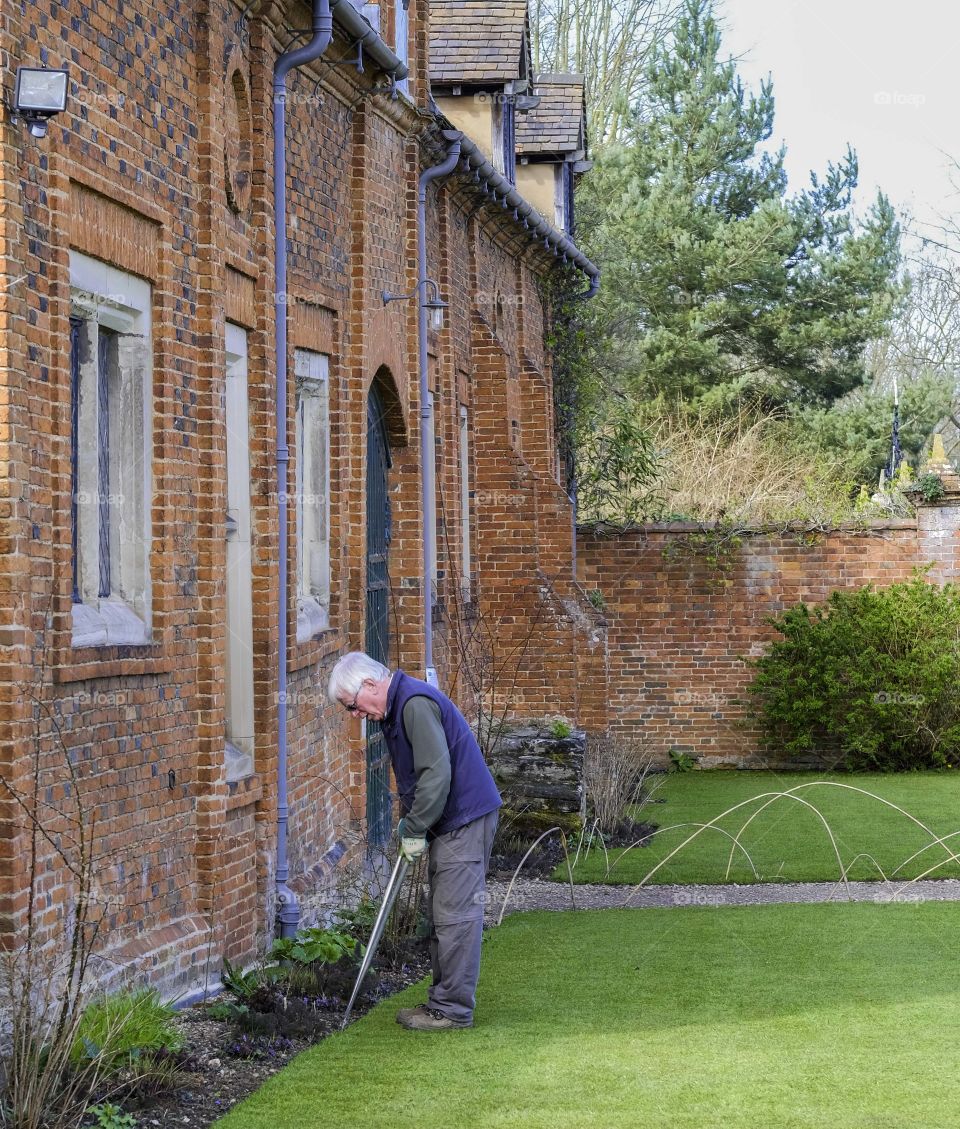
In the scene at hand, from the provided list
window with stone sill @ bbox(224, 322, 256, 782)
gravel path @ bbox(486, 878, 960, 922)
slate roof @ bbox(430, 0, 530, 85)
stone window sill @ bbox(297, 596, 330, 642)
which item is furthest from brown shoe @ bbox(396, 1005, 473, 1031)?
slate roof @ bbox(430, 0, 530, 85)

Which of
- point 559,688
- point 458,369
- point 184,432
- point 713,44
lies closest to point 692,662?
point 559,688

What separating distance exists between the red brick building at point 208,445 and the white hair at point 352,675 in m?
0.87

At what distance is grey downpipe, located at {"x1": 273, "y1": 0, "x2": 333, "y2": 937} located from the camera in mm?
8789

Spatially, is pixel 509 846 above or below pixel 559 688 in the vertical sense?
below

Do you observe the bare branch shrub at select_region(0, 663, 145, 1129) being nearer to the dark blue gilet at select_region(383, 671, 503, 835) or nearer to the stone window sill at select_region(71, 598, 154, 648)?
the stone window sill at select_region(71, 598, 154, 648)

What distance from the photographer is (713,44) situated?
32062mm

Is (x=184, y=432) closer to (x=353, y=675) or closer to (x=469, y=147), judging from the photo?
(x=353, y=675)

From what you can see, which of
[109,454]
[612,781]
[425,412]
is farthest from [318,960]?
[612,781]

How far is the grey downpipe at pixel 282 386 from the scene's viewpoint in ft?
28.8

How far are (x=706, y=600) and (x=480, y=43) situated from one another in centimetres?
720

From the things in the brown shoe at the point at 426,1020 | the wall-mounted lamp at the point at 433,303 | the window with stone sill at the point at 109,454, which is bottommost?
the brown shoe at the point at 426,1020

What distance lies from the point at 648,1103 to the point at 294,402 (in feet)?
16.6

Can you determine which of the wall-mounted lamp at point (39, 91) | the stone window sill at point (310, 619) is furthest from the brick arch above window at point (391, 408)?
the wall-mounted lamp at point (39, 91)

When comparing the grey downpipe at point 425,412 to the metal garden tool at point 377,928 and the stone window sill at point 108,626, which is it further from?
the stone window sill at point 108,626
